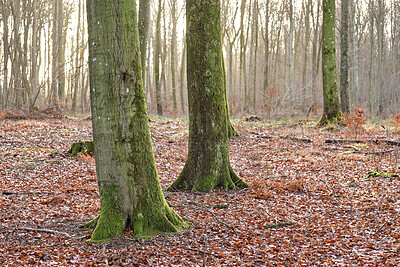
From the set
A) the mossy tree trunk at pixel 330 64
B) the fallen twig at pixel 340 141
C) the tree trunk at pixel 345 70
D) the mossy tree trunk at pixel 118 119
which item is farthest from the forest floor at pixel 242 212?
the tree trunk at pixel 345 70

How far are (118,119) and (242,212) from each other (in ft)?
9.34

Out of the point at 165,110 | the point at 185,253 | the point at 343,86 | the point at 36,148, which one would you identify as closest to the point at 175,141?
the point at 36,148

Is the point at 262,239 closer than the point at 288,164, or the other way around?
the point at 262,239

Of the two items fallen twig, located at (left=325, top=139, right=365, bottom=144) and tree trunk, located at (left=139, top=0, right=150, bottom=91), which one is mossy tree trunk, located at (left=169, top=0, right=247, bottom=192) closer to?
fallen twig, located at (left=325, top=139, right=365, bottom=144)

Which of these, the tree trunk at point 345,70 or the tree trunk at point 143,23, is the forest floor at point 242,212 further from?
the tree trunk at point 143,23

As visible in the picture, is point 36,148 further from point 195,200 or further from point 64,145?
point 195,200

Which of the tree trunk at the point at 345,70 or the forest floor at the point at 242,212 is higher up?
the tree trunk at the point at 345,70

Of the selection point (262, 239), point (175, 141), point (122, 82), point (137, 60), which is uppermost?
point (137, 60)

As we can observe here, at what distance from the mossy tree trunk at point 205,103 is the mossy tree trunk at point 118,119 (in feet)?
8.18

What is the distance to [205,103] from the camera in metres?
6.49

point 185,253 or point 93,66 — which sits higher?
point 93,66

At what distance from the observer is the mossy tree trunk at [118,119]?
3893mm

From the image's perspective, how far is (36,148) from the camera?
9.77m

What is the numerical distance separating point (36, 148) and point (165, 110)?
19.5 meters
